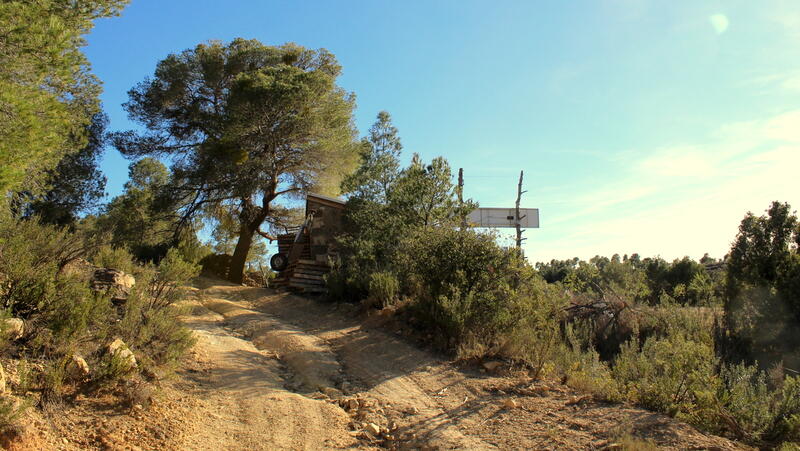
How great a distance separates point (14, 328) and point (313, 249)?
1256 cm

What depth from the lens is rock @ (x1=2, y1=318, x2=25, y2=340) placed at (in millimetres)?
4704

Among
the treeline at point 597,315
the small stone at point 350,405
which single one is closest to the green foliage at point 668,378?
the treeline at point 597,315

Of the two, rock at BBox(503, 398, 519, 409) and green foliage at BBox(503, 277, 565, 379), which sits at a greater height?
green foliage at BBox(503, 277, 565, 379)

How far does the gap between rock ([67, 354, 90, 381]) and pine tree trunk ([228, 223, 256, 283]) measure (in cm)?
1665

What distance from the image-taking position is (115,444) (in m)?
4.23

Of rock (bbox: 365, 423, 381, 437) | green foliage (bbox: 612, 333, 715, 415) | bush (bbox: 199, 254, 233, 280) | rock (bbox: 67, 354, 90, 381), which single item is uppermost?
bush (bbox: 199, 254, 233, 280)

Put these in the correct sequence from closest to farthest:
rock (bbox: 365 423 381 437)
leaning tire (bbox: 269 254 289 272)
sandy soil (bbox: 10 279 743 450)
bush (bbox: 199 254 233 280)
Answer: sandy soil (bbox: 10 279 743 450) → rock (bbox: 365 423 381 437) → leaning tire (bbox: 269 254 289 272) → bush (bbox: 199 254 233 280)

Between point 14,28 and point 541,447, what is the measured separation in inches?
362

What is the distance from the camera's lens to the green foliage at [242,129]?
19453 millimetres

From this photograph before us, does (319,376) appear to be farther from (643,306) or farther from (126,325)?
(643,306)

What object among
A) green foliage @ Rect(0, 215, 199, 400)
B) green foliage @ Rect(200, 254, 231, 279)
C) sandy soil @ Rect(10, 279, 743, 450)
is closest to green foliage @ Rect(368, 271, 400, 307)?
sandy soil @ Rect(10, 279, 743, 450)

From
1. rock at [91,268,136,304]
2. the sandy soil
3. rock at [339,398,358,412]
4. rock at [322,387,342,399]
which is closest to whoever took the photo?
the sandy soil

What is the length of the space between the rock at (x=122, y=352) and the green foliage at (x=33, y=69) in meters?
2.21

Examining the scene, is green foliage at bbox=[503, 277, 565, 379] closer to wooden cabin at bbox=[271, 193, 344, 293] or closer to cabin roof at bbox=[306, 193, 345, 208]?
wooden cabin at bbox=[271, 193, 344, 293]
